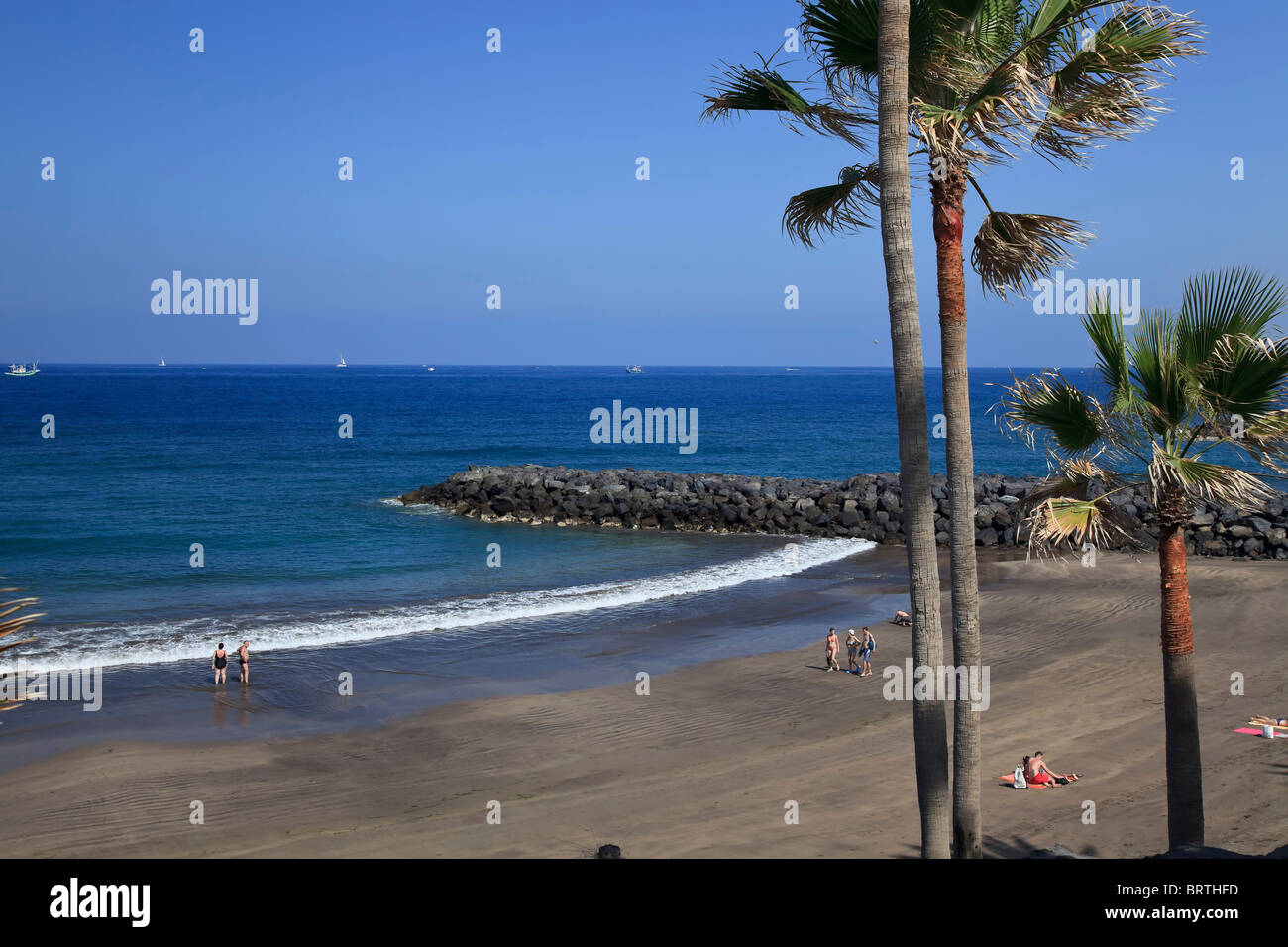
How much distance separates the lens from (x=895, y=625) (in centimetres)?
2531

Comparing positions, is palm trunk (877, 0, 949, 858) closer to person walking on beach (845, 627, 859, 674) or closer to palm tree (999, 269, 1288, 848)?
palm tree (999, 269, 1288, 848)

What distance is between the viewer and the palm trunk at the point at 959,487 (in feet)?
25.2

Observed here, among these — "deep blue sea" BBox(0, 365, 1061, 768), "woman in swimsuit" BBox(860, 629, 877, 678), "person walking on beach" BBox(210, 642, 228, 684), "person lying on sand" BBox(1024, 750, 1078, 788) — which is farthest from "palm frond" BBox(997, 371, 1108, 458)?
"person walking on beach" BBox(210, 642, 228, 684)

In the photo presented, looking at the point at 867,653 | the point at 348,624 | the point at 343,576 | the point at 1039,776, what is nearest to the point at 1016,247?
the point at 1039,776

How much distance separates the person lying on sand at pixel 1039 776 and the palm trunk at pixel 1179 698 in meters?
5.30

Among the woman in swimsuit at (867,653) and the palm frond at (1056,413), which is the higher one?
the palm frond at (1056,413)

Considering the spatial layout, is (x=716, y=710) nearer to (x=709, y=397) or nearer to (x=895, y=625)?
(x=895, y=625)

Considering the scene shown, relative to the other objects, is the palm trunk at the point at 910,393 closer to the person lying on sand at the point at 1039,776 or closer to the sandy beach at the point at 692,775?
the sandy beach at the point at 692,775

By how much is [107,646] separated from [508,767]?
13.5 m

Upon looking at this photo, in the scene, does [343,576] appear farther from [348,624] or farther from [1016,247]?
[1016,247]

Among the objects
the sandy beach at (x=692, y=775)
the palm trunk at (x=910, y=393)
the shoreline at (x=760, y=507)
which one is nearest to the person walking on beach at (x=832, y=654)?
the sandy beach at (x=692, y=775)

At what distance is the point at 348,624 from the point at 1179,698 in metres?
21.6

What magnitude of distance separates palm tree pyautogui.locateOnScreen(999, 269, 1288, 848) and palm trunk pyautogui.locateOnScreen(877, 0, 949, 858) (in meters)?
1.95
